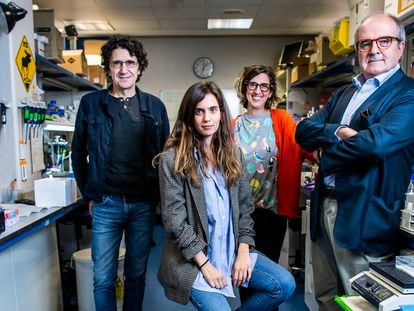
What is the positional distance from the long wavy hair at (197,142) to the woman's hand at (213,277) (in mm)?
319

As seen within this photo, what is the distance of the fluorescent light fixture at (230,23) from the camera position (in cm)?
479

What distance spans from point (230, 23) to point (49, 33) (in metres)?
2.73

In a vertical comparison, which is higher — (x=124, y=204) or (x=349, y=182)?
(x=349, y=182)

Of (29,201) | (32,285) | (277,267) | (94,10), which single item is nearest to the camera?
(277,267)

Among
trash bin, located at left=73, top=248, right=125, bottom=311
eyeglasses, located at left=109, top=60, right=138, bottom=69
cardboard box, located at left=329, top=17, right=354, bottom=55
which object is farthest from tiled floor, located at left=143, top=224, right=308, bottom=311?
cardboard box, located at left=329, top=17, right=354, bottom=55

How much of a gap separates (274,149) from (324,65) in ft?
6.80

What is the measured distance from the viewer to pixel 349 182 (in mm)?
1343

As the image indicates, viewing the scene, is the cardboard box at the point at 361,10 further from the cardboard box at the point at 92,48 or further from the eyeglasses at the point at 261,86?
the cardboard box at the point at 92,48

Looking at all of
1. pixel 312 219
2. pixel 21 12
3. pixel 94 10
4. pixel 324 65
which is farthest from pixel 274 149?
pixel 94 10

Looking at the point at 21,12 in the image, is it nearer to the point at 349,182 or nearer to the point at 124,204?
the point at 124,204

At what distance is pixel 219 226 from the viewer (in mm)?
1401

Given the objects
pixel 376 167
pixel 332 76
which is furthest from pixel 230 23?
pixel 376 167

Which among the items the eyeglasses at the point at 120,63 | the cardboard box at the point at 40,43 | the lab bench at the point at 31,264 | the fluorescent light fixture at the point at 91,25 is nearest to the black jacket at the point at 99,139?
the eyeglasses at the point at 120,63

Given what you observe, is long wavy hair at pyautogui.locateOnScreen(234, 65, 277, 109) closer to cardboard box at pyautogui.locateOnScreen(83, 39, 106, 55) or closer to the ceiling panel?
the ceiling panel
